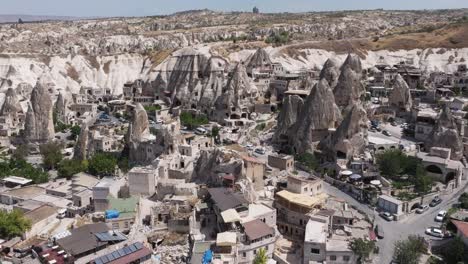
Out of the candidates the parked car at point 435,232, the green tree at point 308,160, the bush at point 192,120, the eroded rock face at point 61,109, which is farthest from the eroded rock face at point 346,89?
the eroded rock face at point 61,109

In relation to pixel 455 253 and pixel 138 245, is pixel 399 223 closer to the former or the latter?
pixel 455 253

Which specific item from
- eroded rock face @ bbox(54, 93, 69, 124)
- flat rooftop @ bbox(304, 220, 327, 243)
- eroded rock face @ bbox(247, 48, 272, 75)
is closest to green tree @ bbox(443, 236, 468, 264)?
flat rooftop @ bbox(304, 220, 327, 243)

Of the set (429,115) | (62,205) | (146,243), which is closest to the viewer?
(146,243)

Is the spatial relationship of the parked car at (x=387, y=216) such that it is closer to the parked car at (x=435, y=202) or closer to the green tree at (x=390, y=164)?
the parked car at (x=435, y=202)

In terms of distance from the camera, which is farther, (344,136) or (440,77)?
(440,77)

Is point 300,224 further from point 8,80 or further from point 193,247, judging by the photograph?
point 8,80

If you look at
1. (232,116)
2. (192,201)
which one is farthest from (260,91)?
(192,201)
